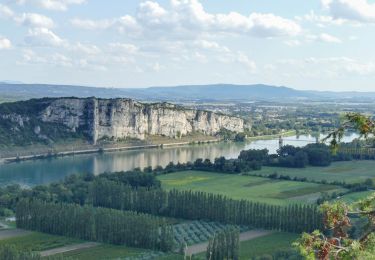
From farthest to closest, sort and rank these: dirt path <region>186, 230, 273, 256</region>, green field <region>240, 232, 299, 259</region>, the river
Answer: the river
dirt path <region>186, 230, 273, 256</region>
green field <region>240, 232, 299, 259</region>

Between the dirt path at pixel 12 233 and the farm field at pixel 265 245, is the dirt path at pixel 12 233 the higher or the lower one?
the lower one

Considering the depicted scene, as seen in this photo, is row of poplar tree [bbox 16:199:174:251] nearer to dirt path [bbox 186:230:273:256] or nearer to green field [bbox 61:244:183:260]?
green field [bbox 61:244:183:260]

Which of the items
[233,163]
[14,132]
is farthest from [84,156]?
[233,163]

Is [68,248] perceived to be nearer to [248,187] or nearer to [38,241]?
[38,241]

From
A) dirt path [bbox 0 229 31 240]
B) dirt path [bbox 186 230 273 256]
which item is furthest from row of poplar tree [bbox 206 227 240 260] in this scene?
dirt path [bbox 0 229 31 240]

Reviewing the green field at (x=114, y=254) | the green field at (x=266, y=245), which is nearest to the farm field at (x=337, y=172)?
the green field at (x=266, y=245)

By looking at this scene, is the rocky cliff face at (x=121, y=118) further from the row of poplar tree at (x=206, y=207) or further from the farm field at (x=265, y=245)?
the farm field at (x=265, y=245)
